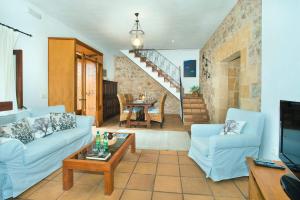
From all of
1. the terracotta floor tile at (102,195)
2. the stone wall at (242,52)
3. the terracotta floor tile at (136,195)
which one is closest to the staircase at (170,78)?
the stone wall at (242,52)

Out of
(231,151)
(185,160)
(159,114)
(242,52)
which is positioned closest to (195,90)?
(159,114)

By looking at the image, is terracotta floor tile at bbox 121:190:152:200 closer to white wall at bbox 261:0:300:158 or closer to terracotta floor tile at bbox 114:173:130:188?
terracotta floor tile at bbox 114:173:130:188

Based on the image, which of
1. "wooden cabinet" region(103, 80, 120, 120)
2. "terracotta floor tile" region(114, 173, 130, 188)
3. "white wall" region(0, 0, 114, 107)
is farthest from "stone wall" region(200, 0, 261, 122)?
"white wall" region(0, 0, 114, 107)

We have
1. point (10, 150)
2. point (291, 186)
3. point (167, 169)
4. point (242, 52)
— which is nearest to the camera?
point (291, 186)

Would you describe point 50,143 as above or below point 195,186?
above

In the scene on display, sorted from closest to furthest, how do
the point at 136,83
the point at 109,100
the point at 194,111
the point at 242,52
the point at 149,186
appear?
the point at 149,186 < the point at 242,52 < the point at 194,111 < the point at 109,100 < the point at 136,83

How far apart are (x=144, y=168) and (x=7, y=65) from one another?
2764 mm

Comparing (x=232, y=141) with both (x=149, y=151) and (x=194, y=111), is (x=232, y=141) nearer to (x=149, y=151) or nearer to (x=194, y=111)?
(x=149, y=151)

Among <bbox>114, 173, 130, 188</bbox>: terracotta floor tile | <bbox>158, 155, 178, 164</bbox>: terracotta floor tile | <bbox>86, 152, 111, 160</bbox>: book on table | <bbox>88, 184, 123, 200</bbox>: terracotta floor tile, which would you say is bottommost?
<bbox>88, 184, 123, 200</bbox>: terracotta floor tile

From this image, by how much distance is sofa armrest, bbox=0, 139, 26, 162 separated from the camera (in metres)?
1.85

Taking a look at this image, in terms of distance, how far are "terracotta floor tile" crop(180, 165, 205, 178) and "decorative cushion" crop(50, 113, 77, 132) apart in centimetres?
211

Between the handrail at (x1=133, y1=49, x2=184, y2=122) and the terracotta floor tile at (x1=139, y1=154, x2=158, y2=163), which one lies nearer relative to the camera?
the terracotta floor tile at (x1=139, y1=154, x2=158, y2=163)

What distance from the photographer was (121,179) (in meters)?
2.39

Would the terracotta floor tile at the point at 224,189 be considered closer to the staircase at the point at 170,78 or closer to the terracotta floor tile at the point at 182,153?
the terracotta floor tile at the point at 182,153
